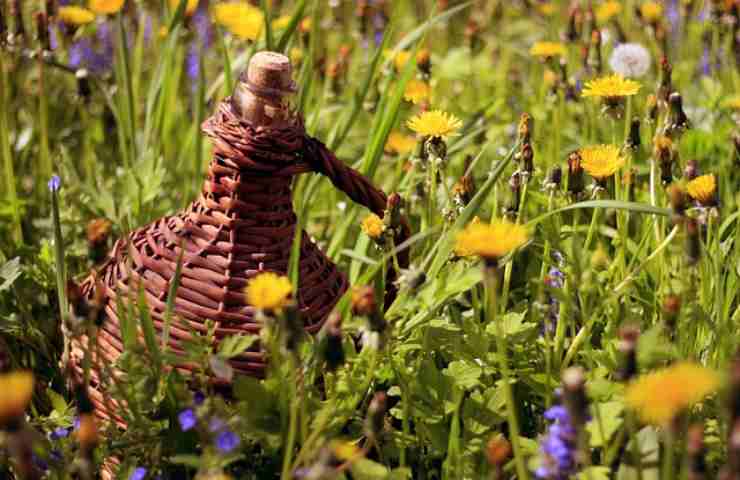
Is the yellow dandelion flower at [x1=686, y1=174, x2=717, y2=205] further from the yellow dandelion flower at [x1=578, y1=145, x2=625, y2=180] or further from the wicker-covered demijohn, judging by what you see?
the wicker-covered demijohn

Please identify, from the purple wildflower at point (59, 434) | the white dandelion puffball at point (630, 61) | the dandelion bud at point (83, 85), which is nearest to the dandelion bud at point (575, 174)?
the white dandelion puffball at point (630, 61)

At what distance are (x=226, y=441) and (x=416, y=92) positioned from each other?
38.5 inches

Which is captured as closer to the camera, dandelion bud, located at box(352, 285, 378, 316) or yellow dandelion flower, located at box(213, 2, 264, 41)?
dandelion bud, located at box(352, 285, 378, 316)

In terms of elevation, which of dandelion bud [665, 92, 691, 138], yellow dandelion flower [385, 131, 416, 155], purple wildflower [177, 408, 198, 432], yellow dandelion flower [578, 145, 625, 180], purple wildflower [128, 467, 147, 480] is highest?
dandelion bud [665, 92, 691, 138]

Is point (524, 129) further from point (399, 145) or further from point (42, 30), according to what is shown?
point (42, 30)

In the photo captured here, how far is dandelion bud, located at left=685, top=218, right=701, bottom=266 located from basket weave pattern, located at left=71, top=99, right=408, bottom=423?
441mm

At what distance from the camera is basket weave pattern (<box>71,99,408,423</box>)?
1374 millimetres

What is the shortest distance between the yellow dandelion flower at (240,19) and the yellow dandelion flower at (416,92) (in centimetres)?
33

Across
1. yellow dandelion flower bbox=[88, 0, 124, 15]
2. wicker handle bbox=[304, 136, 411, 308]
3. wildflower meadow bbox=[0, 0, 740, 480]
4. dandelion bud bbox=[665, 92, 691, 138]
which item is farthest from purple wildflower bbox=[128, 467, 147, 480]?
yellow dandelion flower bbox=[88, 0, 124, 15]

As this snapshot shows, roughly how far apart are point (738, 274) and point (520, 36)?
7.32 feet

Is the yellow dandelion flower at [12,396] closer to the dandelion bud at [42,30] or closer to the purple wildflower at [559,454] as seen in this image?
the purple wildflower at [559,454]

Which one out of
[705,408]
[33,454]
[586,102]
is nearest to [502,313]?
[705,408]

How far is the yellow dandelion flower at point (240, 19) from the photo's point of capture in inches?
83.5

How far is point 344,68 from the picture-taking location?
7.93 ft
